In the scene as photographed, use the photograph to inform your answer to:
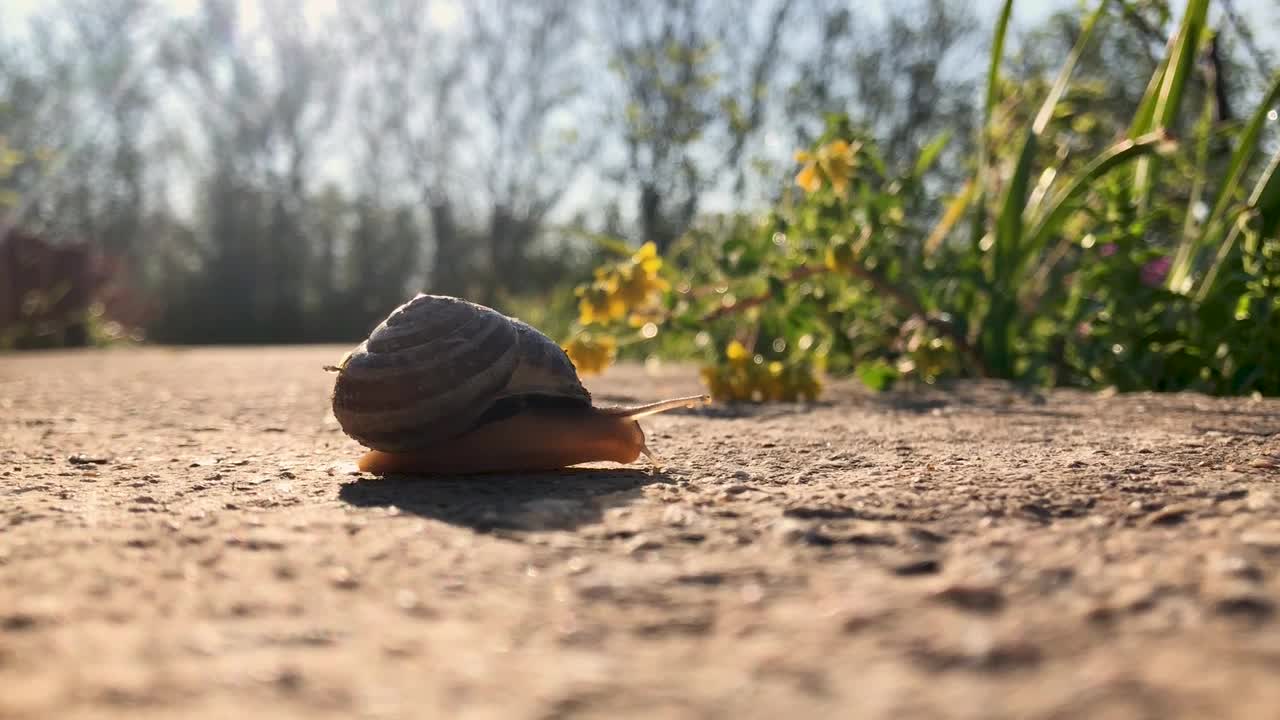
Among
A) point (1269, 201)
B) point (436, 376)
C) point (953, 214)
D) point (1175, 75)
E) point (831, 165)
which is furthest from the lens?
point (953, 214)

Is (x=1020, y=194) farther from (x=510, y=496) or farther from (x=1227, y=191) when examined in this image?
(x=510, y=496)

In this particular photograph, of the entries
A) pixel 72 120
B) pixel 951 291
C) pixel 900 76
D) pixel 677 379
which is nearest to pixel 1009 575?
pixel 951 291

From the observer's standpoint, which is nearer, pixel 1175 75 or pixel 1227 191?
pixel 1227 191

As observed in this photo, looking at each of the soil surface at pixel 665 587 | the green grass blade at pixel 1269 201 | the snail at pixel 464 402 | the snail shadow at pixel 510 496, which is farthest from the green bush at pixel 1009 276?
the snail shadow at pixel 510 496

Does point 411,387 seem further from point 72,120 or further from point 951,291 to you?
point 72,120

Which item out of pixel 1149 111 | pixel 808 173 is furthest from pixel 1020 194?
pixel 808 173

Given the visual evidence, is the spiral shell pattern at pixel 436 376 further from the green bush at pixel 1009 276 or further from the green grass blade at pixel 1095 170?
the green grass blade at pixel 1095 170

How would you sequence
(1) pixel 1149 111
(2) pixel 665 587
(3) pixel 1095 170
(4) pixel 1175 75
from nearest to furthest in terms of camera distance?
(2) pixel 665 587, (3) pixel 1095 170, (4) pixel 1175 75, (1) pixel 1149 111
